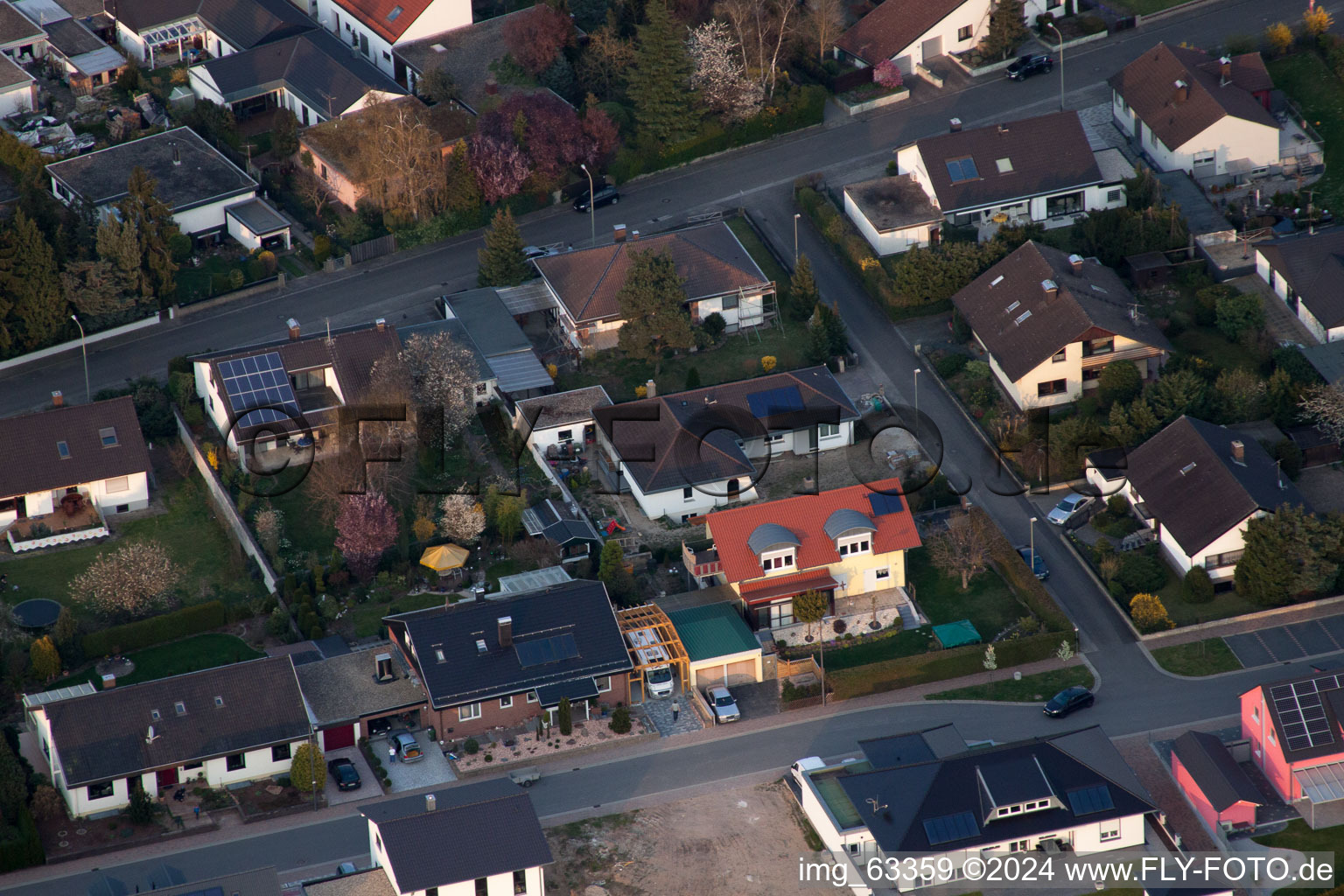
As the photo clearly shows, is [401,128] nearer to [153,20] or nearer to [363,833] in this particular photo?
[153,20]

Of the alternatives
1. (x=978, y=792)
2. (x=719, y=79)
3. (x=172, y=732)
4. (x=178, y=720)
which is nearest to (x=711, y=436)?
(x=978, y=792)

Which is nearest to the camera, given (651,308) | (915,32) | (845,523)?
(845,523)

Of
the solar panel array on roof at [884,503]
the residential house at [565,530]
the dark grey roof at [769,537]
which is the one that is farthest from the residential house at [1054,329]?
the residential house at [565,530]

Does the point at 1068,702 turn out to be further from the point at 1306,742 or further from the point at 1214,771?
the point at 1306,742

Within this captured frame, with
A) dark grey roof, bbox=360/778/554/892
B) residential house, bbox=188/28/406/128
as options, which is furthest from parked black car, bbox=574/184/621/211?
dark grey roof, bbox=360/778/554/892

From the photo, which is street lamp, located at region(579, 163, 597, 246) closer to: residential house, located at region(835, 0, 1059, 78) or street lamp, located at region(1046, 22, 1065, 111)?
residential house, located at region(835, 0, 1059, 78)

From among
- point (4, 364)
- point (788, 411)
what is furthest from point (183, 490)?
point (788, 411)
